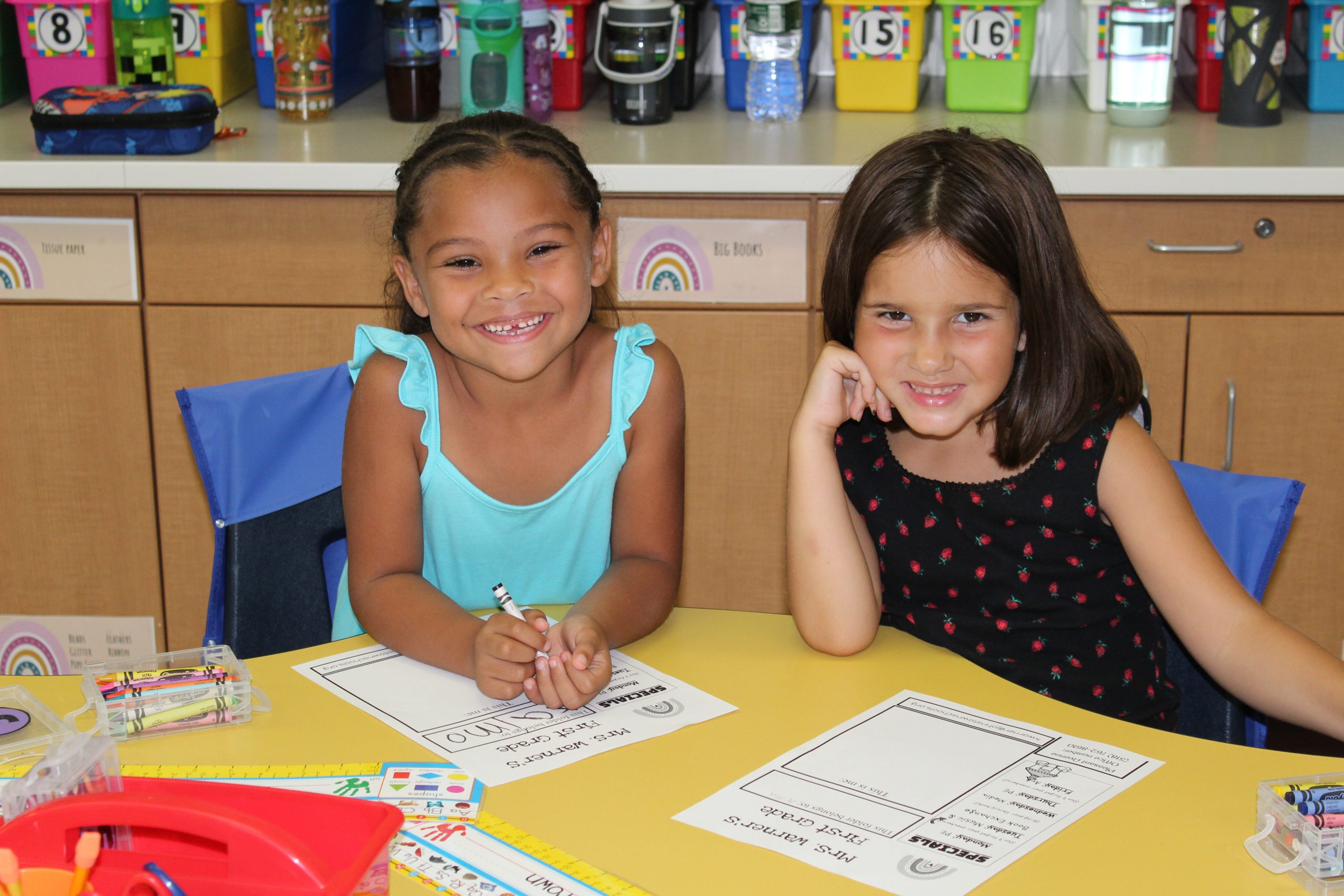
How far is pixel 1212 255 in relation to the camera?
6.57ft

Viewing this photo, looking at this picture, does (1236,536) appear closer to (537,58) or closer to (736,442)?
(736,442)

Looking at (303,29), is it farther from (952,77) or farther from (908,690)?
(908,690)

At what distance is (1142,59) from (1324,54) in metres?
0.33

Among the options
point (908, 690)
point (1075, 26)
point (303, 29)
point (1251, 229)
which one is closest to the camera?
point (908, 690)

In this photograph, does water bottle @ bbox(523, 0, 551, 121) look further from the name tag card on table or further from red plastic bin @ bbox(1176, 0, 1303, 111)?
red plastic bin @ bbox(1176, 0, 1303, 111)

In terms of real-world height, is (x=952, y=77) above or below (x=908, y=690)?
above

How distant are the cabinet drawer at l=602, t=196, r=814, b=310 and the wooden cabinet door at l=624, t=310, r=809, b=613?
8 centimetres

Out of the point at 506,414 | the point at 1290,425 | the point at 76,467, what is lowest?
the point at 76,467

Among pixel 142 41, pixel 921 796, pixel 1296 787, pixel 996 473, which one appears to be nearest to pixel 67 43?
pixel 142 41

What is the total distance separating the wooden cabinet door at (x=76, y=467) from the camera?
2.14m

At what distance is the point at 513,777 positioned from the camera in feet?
2.87

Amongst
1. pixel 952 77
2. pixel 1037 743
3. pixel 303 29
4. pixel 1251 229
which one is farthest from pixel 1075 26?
pixel 1037 743

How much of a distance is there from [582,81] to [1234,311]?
1186mm

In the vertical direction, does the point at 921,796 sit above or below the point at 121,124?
below
